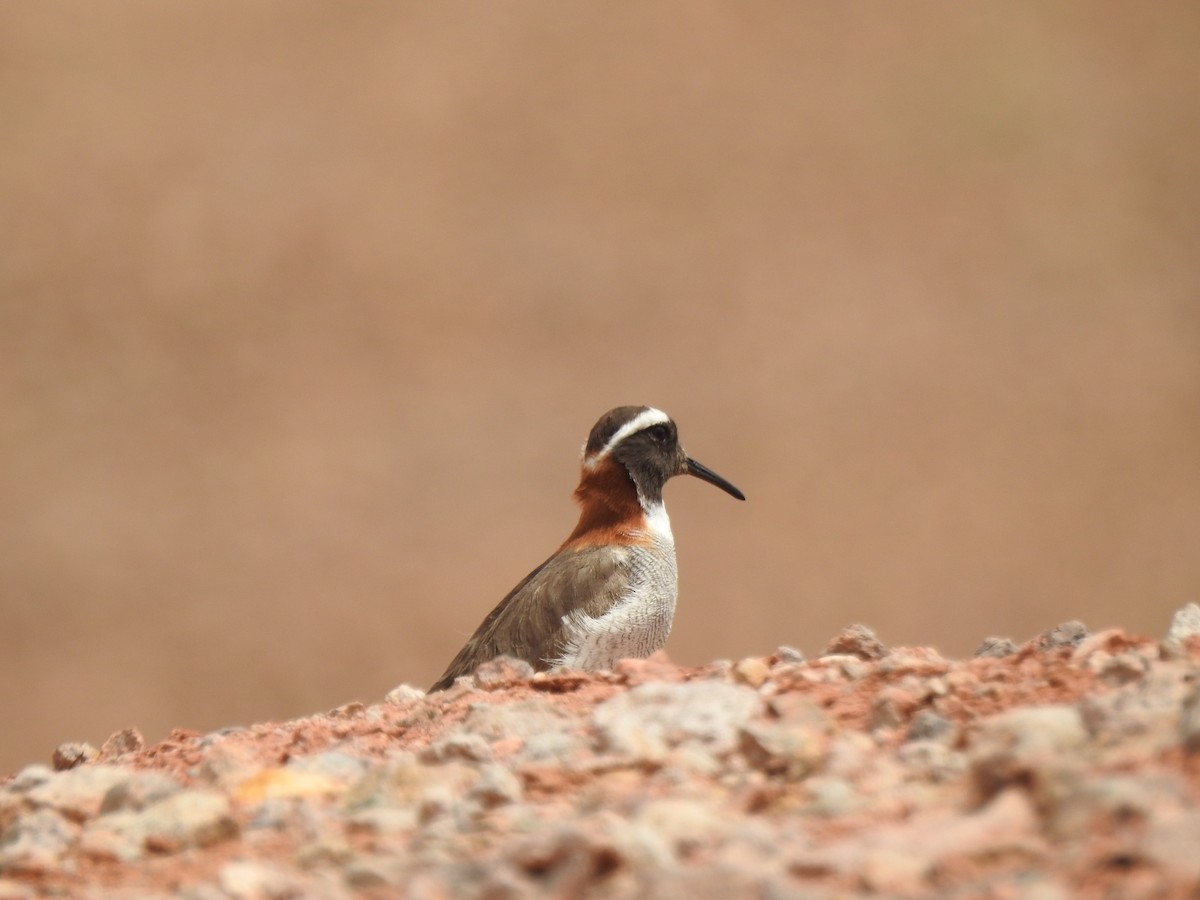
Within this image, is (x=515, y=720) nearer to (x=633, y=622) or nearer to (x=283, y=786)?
(x=283, y=786)

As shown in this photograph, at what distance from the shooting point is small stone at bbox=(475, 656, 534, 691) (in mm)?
5781

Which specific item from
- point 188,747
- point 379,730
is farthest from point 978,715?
point 188,747

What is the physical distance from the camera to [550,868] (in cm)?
329

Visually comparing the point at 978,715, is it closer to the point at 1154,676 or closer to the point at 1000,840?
the point at 1154,676

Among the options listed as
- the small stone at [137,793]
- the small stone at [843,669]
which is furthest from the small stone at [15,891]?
the small stone at [843,669]

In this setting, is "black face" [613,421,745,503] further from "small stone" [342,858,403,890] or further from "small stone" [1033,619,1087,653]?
"small stone" [342,858,403,890]

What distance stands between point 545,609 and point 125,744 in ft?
7.39

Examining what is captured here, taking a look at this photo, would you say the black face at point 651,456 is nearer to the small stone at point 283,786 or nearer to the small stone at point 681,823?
the small stone at point 283,786

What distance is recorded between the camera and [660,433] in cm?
889

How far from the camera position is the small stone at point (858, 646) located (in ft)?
19.5

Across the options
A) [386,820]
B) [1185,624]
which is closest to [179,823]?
Result: [386,820]

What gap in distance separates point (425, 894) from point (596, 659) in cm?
448

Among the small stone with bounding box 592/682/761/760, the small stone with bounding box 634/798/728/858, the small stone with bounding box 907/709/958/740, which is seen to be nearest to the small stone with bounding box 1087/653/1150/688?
the small stone with bounding box 907/709/958/740

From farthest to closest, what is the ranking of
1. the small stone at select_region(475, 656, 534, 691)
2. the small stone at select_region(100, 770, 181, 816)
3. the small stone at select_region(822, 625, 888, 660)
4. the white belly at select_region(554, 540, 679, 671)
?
the white belly at select_region(554, 540, 679, 671) < the small stone at select_region(822, 625, 888, 660) < the small stone at select_region(475, 656, 534, 691) < the small stone at select_region(100, 770, 181, 816)
